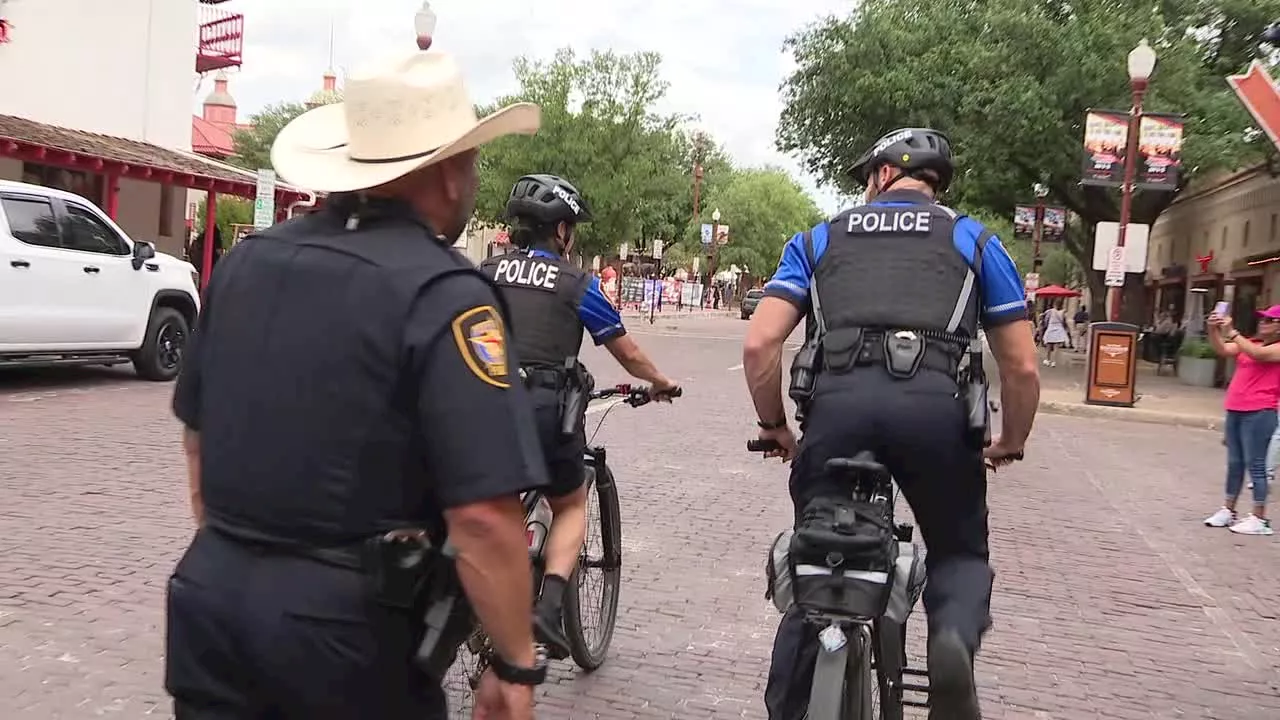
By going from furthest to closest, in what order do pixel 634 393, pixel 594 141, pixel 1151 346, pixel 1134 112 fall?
pixel 594 141 < pixel 1151 346 < pixel 1134 112 < pixel 634 393

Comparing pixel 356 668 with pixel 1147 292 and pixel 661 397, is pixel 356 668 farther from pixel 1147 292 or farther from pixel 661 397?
pixel 1147 292

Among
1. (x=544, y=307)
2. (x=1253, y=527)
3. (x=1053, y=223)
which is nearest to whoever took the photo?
(x=544, y=307)

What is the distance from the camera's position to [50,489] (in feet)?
25.9

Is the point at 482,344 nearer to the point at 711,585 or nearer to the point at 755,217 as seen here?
the point at 711,585

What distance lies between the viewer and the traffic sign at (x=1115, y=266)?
18.9 meters

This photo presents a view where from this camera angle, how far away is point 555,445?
12.9 ft

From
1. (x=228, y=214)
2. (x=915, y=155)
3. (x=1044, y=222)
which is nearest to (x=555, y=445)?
(x=915, y=155)

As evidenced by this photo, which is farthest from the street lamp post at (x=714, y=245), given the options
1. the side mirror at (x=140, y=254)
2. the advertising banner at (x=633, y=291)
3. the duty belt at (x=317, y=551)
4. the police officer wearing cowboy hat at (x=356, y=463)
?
the duty belt at (x=317, y=551)

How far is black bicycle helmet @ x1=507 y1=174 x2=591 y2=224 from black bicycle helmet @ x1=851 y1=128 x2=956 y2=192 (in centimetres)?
104

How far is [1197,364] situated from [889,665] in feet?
79.1

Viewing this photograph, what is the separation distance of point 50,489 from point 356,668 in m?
6.80

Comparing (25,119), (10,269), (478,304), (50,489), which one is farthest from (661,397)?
(25,119)

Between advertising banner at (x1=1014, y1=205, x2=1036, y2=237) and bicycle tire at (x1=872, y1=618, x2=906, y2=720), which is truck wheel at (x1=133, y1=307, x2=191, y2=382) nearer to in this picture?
bicycle tire at (x1=872, y1=618, x2=906, y2=720)

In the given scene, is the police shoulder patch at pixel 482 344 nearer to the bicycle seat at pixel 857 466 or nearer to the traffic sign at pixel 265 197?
the bicycle seat at pixel 857 466
